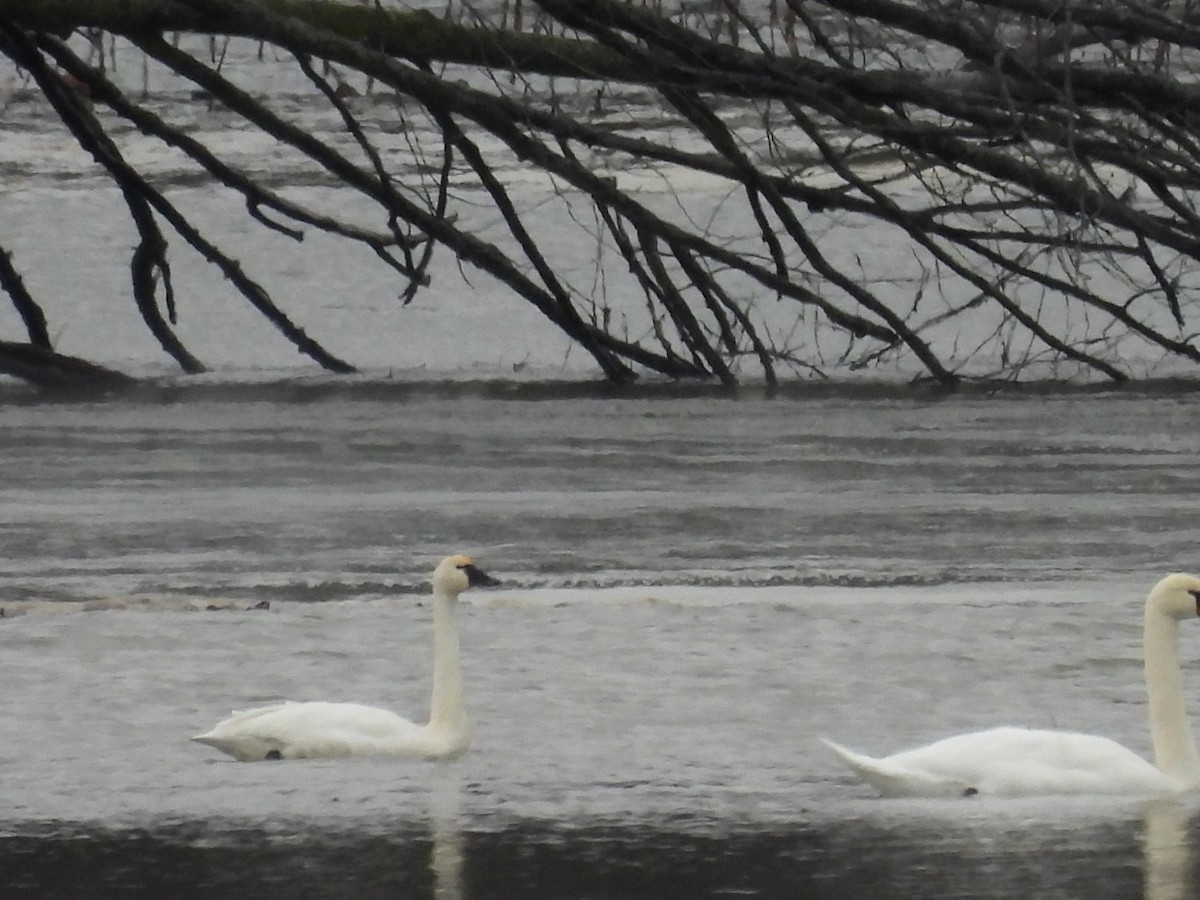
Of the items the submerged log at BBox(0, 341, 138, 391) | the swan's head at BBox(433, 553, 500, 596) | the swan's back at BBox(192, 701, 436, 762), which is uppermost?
the submerged log at BBox(0, 341, 138, 391)

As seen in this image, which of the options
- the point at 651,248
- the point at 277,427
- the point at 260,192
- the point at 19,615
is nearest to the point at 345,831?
the point at 19,615

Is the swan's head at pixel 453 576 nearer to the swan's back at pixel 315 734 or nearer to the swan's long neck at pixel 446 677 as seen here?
the swan's long neck at pixel 446 677

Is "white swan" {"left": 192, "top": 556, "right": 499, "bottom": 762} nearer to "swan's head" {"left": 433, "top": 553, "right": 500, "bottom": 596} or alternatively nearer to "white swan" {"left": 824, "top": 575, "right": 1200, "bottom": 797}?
"swan's head" {"left": 433, "top": 553, "right": 500, "bottom": 596}

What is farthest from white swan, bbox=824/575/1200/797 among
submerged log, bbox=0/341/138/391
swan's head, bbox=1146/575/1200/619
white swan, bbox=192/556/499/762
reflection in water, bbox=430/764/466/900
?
submerged log, bbox=0/341/138/391

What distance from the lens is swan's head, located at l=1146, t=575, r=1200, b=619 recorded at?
316 inches

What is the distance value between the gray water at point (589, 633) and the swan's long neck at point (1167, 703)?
23 centimetres

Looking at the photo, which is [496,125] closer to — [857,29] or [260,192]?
[857,29]

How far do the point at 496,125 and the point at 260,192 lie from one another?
4394mm

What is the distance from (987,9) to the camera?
→ 10.1 metres

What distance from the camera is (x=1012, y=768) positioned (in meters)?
7.18

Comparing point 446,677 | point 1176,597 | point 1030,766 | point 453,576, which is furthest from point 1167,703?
point 453,576

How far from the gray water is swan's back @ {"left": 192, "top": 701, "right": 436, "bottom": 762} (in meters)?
0.05

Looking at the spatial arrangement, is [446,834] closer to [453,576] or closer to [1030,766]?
[1030,766]

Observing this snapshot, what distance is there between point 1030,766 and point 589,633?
7.97 ft
